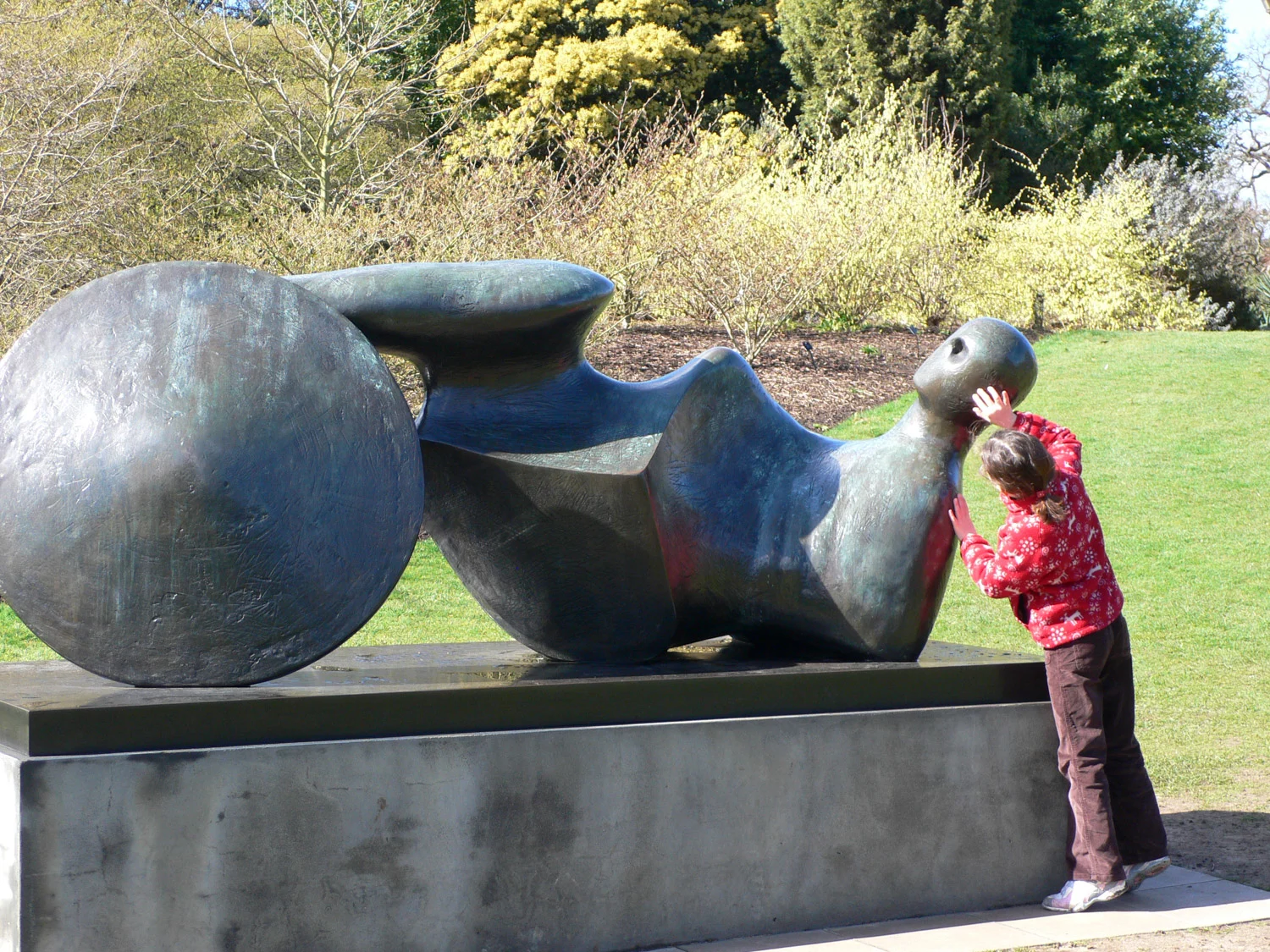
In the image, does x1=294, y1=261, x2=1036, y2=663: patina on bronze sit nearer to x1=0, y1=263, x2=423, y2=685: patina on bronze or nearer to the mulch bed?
x1=0, y1=263, x2=423, y2=685: patina on bronze

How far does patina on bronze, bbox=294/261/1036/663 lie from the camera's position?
4430 mm

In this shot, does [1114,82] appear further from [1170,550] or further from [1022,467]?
[1022,467]

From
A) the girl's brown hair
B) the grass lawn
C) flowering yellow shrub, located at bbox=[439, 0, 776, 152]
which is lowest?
the grass lawn

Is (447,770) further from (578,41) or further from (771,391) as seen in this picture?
(578,41)

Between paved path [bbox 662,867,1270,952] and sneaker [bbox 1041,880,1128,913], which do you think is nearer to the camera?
paved path [bbox 662,867,1270,952]

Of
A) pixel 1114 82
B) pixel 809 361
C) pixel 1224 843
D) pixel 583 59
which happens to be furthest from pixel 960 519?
pixel 1114 82

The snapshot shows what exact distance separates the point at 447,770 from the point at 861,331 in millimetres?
17670

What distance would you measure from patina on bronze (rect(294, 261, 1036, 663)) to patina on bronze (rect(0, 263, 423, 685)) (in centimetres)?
50

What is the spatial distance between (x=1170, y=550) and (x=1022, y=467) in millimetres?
9239

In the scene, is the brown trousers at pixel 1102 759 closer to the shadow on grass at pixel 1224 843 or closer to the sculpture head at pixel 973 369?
the shadow on grass at pixel 1224 843

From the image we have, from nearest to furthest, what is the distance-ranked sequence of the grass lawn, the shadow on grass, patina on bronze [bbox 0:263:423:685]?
patina on bronze [bbox 0:263:423:685]
the shadow on grass
the grass lawn

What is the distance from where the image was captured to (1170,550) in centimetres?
1270

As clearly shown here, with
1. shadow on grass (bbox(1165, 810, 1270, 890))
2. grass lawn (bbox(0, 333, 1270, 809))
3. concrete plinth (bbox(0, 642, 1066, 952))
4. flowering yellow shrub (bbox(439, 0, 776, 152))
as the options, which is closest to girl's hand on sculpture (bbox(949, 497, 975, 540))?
concrete plinth (bbox(0, 642, 1066, 952))

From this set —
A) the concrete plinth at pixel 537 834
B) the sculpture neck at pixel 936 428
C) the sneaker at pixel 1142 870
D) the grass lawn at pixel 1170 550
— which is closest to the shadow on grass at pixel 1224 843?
the grass lawn at pixel 1170 550
